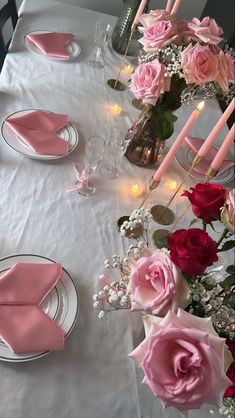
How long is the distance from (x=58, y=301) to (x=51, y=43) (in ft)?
3.78

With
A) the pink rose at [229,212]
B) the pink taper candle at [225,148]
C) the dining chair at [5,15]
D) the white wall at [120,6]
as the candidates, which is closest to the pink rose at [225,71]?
the pink taper candle at [225,148]

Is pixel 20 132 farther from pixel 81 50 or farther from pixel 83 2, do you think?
pixel 83 2

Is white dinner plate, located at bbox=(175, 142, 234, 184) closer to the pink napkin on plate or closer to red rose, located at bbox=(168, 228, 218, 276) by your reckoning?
the pink napkin on plate

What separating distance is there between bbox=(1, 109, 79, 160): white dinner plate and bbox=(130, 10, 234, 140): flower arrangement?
0.28 meters

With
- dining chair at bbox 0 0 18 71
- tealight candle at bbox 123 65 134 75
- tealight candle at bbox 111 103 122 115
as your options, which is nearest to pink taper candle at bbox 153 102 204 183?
tealight candle at bbox 111 103 122 115

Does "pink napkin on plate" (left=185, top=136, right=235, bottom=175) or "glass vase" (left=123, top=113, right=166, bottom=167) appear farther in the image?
"pink napkin on plate" (left=185, top=136, right=235, bottom=175)

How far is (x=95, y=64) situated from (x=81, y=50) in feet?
0.36

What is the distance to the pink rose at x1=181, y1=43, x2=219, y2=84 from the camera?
0.97m

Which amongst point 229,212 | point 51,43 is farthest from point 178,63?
point 51,43

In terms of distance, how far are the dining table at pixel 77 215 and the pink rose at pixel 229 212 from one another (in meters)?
0.36

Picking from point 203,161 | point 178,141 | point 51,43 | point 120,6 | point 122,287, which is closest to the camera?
point 122,287

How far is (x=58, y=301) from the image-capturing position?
866 millimetres

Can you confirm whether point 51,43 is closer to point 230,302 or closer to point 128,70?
point 128,70

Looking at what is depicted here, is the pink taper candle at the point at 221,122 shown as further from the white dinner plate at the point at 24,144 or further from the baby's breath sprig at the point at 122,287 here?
the white dinner plate at the point at 24,144
